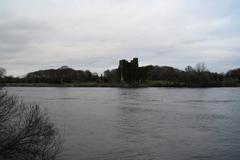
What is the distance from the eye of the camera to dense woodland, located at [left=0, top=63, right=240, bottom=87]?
15625 centimetres

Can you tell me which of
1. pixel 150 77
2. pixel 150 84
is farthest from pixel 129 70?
pixel 150 77

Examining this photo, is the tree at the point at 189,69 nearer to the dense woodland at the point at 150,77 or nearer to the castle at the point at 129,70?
the dense woodland at the point at 150,77

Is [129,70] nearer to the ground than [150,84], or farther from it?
farther from it

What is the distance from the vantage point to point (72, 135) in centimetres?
2420

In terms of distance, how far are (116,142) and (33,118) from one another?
1162 cm

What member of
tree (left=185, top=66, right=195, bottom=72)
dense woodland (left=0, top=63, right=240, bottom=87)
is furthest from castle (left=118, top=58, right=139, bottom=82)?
tree (left=185, top=66, right=195, bottom=72)

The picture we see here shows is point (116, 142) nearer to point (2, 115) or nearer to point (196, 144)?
point (196, 144)

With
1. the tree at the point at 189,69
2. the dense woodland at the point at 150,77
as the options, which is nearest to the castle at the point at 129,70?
the dense woodland at the point at 150,77

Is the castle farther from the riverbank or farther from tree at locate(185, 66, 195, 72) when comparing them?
tree at locate(185, 66, 195, 72)

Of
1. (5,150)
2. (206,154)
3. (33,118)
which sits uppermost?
(33,118)

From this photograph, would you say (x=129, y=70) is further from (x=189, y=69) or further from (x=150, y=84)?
(x=189, y=69)

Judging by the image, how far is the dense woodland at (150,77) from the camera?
15625 cm

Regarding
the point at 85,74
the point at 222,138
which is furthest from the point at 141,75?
the point at 222,138

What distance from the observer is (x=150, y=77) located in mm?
176750
